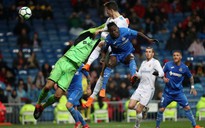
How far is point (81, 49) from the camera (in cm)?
2019

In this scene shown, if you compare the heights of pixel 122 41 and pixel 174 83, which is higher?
pixel 122 41

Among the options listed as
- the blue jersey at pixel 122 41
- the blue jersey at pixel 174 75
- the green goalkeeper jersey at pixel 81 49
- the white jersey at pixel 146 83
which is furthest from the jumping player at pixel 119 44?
the blue jersey at pixel 174 75

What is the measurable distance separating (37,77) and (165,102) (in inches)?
402

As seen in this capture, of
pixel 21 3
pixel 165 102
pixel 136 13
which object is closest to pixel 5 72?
pixel 21 3

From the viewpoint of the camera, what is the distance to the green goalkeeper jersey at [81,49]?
794 inches

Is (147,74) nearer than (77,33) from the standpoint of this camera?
Yes

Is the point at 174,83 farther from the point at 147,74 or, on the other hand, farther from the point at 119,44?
the point at 119,44

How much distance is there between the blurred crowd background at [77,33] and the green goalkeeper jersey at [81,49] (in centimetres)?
1041

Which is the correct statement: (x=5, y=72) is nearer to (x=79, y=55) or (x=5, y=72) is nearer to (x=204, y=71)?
(x=204, y=71)

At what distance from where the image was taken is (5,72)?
1253 inches

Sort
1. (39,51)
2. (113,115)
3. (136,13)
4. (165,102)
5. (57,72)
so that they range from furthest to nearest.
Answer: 1. (136,13)
2. (39,51)
3. (113,115)
4. (165,102)
5. (57,72)

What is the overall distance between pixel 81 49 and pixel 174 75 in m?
3.85

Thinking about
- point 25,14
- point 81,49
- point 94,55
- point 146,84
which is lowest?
point 146,84

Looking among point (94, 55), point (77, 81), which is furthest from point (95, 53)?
point (77, 81)
